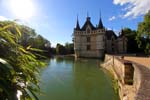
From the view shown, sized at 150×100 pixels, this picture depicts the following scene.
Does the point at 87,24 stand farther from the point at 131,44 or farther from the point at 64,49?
the point at 64,49

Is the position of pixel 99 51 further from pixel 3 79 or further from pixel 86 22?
pixel 3 79

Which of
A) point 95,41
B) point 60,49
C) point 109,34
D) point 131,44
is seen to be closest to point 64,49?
point 60,49

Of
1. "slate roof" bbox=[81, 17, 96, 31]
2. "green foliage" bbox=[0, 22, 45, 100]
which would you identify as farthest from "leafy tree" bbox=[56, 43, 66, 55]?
"green foliage" bbox=[0, 22, 45, 100]

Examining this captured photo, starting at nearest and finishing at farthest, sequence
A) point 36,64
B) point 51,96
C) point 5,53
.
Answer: point 5,53 → point 36,64 → point 51,96

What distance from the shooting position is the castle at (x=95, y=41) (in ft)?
145

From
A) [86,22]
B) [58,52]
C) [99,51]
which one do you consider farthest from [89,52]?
[58,52]

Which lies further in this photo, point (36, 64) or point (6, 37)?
point (36, 64)

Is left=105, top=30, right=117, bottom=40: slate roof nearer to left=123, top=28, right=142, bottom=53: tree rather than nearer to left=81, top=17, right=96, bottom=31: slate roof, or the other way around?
left=123, top=28, right=142, bottom=53: tree

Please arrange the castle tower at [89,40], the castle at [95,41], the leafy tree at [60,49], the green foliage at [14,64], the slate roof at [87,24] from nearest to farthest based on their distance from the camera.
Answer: the green foliage at [14,64] < the castle tower at [89,40] < the castle at [95,41] < the slate roof at [87,24] < the leafy tree at [60,49]

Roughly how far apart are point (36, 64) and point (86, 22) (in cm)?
4651

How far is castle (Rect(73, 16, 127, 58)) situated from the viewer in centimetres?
4412

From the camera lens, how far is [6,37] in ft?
4.39

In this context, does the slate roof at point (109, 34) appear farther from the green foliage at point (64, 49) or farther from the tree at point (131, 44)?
the green foliage at point (64, 49)

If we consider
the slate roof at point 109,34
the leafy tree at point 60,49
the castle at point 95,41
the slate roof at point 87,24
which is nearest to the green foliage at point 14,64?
the castle at point 95,41
